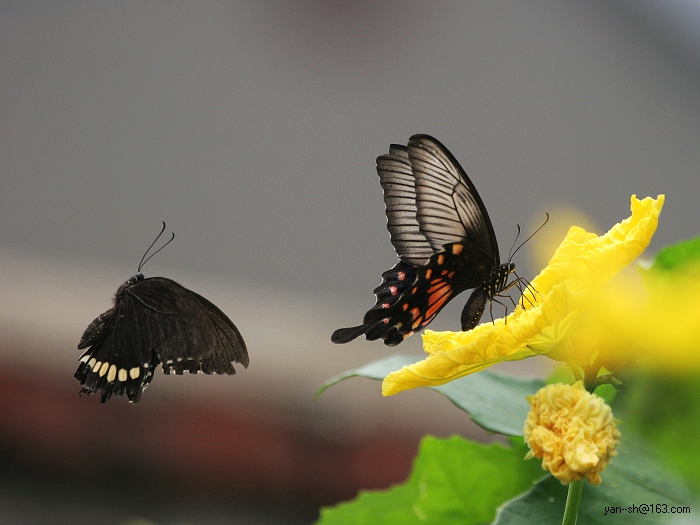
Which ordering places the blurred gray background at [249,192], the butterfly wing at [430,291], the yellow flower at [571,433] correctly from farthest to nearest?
the blurred gray background at [249,192] → the butterfly wing at [430,291] → the yellow flower at [571,433]

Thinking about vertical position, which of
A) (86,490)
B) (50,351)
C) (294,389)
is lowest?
(86,490)

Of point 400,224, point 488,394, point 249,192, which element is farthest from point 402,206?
point 249,192

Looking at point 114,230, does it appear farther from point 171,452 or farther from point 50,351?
point 171,452

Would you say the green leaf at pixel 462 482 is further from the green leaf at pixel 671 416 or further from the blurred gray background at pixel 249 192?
the blurred gray background at pixel 249 192

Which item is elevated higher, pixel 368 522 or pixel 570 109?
pixel 570 109

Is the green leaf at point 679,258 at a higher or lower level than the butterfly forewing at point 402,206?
lower

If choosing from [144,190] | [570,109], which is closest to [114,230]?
[144,190]

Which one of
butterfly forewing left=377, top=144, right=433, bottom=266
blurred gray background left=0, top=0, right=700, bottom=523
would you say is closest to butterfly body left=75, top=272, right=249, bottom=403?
butterfly forewing left=377, top=144, right=433, bottom=266

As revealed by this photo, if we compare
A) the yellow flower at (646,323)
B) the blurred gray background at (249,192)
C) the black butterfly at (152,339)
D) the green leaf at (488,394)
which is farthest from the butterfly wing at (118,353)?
the blurred gray background at (249,192)
